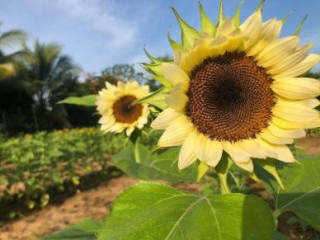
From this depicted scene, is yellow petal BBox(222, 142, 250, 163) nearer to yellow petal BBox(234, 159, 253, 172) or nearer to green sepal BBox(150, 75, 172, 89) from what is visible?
yellow petal BBox(234, 159, 253, 172)

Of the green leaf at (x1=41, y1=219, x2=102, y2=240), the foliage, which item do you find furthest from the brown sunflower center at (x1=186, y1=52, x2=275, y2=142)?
the foliage

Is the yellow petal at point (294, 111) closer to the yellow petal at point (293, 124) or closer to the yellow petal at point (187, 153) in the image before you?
the yellow petal at point (293, 124)

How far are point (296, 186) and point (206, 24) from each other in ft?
2.22

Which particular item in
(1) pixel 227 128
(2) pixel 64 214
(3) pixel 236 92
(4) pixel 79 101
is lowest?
(2) pixel 64 214

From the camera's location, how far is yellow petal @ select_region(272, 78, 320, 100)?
1.33 meters

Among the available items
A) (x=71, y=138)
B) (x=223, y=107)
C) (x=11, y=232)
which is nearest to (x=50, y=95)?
(x=71, y=138)

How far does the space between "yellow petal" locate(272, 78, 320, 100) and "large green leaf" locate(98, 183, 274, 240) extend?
0.39 meters

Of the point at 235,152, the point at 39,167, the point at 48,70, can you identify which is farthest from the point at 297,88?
the point at 48,70

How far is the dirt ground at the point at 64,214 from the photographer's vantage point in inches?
256

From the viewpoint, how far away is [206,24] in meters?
1.28

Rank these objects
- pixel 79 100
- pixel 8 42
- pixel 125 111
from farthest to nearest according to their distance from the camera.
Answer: pixel 8 42
pixel 125 111
pixel 79 100

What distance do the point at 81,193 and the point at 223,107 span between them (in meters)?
7.62

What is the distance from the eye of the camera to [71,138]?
34.1 feet

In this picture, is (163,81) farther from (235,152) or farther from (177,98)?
(235,152)
